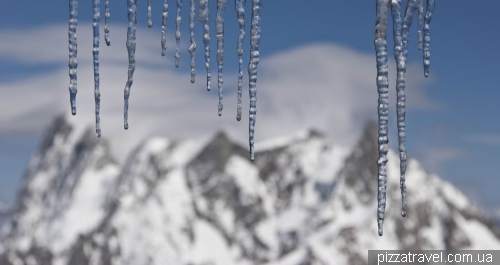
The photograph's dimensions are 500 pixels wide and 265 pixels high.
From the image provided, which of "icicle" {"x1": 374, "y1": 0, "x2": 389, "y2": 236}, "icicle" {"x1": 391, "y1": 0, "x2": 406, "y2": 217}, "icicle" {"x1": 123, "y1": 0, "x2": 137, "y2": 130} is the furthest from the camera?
"icicle" {"x1": 123, "y1": 0, "x2": 137, "y2": 130}

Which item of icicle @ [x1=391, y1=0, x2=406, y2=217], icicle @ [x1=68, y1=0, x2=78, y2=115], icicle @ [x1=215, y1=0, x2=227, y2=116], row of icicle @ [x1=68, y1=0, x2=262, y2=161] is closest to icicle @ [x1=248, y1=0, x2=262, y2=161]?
row of icicle @ [x1=68, y1=0, x2=262, y2=161]

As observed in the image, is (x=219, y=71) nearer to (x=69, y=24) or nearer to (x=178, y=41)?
(x=178, y=41)

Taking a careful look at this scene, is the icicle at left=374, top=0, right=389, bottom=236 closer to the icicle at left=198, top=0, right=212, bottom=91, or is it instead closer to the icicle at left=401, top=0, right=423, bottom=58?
the icicle at left=401, top=0, right=423, bottom=58

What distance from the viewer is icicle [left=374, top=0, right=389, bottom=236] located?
1334cm

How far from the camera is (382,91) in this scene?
13391 millimetres

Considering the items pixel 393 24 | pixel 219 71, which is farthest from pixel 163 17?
pixel 393 24

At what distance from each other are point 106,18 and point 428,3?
6.60 m

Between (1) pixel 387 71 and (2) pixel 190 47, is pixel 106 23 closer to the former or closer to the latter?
(2) pixel 190 47

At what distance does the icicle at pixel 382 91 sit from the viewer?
525 inches

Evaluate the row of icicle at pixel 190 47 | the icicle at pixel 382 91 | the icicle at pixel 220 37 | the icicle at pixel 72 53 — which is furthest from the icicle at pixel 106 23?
the icicle at pixel 382 91

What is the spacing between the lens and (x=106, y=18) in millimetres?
15094

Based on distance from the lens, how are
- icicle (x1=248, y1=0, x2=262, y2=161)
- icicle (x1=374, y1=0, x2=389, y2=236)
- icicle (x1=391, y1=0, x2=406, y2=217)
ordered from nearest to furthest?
icicle (x1=374, y1=0, x2=389, y2=236) → icicle (x1=391, y1=0, x2=406, y2=217) → icicle (x1=248, y1=0, x2=262, y2=161)

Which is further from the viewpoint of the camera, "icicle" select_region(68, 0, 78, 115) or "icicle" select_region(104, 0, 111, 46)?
"icicle" select_region(104, 0, 111, 46)

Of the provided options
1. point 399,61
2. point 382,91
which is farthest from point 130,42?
point 399,61
